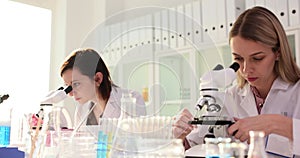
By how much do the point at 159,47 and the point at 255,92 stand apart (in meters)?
0.46

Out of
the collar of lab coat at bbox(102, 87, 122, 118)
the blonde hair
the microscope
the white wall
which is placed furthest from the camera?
the white wall

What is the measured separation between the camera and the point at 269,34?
1.06 meters

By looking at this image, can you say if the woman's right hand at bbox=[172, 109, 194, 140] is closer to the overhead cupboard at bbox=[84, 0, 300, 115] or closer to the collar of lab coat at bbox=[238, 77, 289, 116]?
the overhead cupboard at bbox=[84, 0, 300, 115]

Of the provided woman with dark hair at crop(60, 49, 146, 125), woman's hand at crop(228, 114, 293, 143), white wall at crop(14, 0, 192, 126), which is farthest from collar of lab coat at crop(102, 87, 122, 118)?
white wall at crop(14, 0, 192, 126)

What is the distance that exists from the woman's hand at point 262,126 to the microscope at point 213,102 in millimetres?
21

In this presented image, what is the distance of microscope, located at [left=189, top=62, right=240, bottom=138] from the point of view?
29.6 inches

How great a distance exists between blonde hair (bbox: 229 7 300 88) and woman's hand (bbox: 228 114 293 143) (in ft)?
0.93

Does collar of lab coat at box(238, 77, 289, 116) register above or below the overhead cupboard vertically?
below

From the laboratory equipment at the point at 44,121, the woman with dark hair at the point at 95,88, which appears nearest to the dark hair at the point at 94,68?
the woman with dark hair at the point at 95,88

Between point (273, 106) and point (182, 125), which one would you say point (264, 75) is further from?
point (182, 125)

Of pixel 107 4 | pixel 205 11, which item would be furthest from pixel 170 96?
pixel 107 4

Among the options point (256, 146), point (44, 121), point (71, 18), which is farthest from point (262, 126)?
point (71, 18)

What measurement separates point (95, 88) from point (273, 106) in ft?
1.83

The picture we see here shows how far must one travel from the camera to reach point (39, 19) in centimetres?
278
